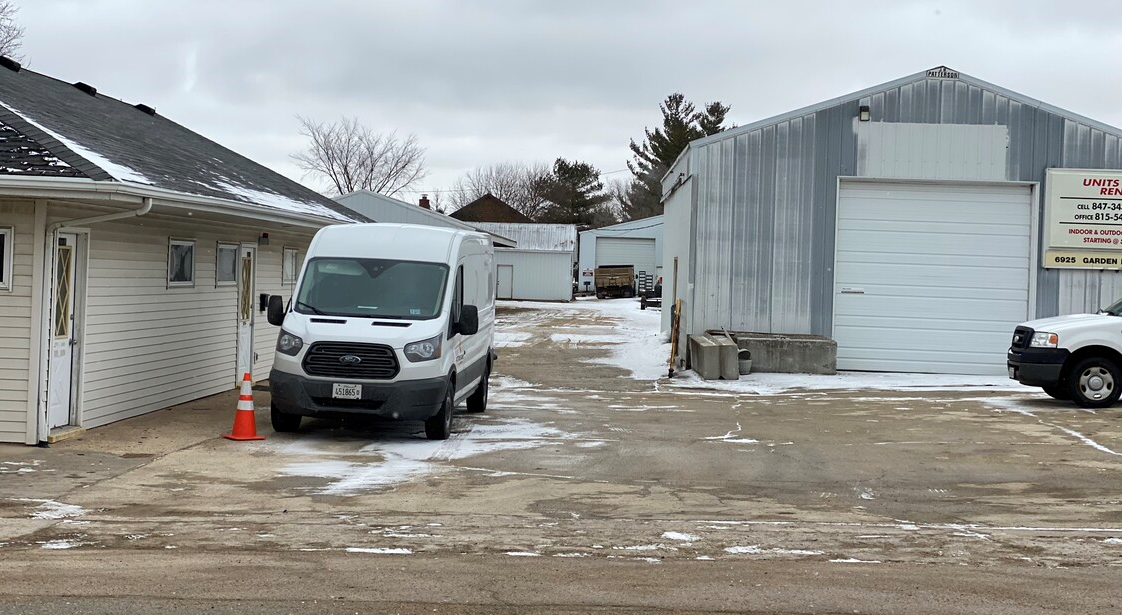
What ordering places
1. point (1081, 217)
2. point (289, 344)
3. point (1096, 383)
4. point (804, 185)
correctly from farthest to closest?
point (804, 185) < point (1081, 217) < point (1096, 383) < point (289, 344)

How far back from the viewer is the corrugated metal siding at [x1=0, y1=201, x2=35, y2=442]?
36.8 ft

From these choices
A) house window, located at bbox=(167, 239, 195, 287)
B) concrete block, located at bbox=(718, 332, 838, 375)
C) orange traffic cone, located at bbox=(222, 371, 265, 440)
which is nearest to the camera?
orange traffic cone, located at bbox=(222, 371, 265, 440)

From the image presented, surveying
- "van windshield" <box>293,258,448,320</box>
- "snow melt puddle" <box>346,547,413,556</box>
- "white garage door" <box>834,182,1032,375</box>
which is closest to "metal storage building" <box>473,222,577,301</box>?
"white garage door" <box>834,182,1032,375</box>

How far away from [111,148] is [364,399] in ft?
14.4

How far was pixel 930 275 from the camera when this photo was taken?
20.5 metres

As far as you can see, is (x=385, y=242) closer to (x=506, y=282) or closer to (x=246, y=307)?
(x=246, y=307)

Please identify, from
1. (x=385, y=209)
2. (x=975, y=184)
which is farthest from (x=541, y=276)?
(x=975, y=184)

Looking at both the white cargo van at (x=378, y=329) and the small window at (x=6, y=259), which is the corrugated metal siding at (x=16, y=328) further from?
the white cargo van at (x=378, y=329)

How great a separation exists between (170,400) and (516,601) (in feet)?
32.4

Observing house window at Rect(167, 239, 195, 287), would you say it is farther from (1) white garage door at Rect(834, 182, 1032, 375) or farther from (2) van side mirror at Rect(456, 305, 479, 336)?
(1) white garage door at Rect(834, 182, 1032, 375)

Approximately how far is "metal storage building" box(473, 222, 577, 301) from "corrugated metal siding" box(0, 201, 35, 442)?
5016 centimetres

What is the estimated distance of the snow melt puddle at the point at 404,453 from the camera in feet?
32.7

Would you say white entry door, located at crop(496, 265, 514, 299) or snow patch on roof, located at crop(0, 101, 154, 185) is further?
white entry door, located at crop(496, 265, 514, 299)

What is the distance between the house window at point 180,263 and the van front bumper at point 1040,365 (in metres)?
→ 11.7
